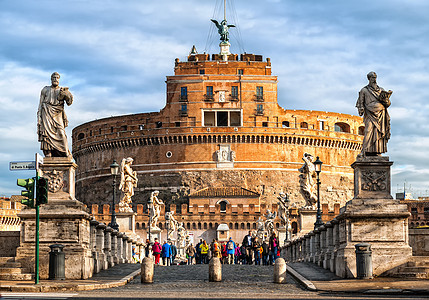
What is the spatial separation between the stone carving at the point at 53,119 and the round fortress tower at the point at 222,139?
67.2 metres

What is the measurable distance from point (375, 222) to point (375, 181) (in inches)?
33.3

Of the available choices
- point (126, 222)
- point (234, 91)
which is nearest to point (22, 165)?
point (126, 222)

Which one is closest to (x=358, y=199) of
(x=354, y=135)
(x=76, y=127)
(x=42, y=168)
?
(x=42, y=168)

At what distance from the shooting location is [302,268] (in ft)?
64.5

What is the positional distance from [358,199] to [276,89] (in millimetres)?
70664

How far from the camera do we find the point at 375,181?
1639cm

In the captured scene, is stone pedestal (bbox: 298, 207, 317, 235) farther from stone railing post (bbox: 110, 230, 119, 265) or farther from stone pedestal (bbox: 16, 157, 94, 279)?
stone pedestal (bbox: 16, 157, 94, 279)

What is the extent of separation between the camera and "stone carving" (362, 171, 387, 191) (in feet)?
53.8

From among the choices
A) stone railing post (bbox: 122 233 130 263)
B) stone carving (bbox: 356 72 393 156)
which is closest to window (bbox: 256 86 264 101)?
stone railing post (bbox: 122 233 130 263)

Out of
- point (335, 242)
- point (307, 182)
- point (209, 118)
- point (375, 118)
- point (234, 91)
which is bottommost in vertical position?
point (335, 242)

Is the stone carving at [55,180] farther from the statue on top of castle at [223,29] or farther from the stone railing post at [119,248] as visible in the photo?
the statue on top of castle at [223,29]

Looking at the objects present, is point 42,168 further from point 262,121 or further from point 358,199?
point 262,121

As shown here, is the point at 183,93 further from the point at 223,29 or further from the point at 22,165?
the point at 22,165

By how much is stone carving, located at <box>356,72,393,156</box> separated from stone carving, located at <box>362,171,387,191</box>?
1.59 feet
